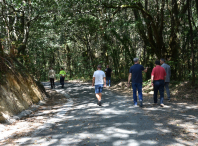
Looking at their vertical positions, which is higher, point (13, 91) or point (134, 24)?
point (134, 24)

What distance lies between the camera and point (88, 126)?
229 inches

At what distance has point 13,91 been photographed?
26.3ft

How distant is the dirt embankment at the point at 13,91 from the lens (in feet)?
22.4

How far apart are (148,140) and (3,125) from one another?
13.5ft

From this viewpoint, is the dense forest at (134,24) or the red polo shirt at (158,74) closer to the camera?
the red polo shirt at (158,74)

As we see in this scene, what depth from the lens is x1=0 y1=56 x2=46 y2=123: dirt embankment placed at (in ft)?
22.4

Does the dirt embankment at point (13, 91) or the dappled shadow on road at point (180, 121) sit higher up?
the dirt embankment at point (13, 91)

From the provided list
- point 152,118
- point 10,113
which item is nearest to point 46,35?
point 10,113

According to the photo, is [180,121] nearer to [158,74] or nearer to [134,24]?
[158,74]

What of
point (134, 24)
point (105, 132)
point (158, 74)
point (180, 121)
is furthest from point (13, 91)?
point (134, 24)

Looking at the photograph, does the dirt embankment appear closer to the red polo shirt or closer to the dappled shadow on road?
the dappled shadow on road

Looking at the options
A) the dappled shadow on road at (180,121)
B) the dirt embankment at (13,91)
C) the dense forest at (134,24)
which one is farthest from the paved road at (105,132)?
the dense forest at (134,24)

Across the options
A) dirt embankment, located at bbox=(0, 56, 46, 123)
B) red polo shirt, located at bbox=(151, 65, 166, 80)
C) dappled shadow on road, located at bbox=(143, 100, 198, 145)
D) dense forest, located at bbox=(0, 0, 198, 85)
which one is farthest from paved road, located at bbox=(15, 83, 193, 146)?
dense forest, located at bbox=(0, 0, 198, 85)

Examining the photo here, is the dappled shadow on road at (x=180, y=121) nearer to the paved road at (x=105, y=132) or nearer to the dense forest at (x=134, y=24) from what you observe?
the paved road at (x=105, y=132)
